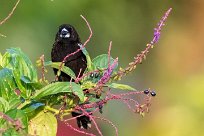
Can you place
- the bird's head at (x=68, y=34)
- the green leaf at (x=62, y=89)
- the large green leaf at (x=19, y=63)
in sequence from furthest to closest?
the bird's head at (x=68, y=34) → the large green leaf at (x=19, y=63) → the green leaf at (x=62, y=89)

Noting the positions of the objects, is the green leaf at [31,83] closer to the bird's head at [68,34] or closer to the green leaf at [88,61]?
the green leaf at [88,61]

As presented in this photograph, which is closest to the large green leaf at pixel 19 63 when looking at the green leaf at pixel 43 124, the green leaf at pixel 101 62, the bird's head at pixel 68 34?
the green leaf at pixel 43 124

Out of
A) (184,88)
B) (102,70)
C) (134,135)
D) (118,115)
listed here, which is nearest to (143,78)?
(118,115)

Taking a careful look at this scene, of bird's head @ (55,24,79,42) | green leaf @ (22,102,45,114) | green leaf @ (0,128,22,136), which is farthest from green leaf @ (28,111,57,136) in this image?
bird's head @ (55,24,79,42)

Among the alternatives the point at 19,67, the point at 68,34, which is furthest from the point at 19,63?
the point at 68,34

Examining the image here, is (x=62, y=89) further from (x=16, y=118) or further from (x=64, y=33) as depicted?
(x=64, y=33)

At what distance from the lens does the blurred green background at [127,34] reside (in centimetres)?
658

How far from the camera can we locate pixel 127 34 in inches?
324

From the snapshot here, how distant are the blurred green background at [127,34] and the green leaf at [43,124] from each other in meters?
2.54

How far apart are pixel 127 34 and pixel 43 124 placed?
617cm

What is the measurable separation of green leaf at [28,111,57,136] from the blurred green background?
8.34 feet

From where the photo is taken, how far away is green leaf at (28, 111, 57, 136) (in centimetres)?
208

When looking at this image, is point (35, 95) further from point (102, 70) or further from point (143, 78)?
point (143, 78)

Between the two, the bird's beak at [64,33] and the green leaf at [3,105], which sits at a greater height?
the bird's beak at [64,33]
